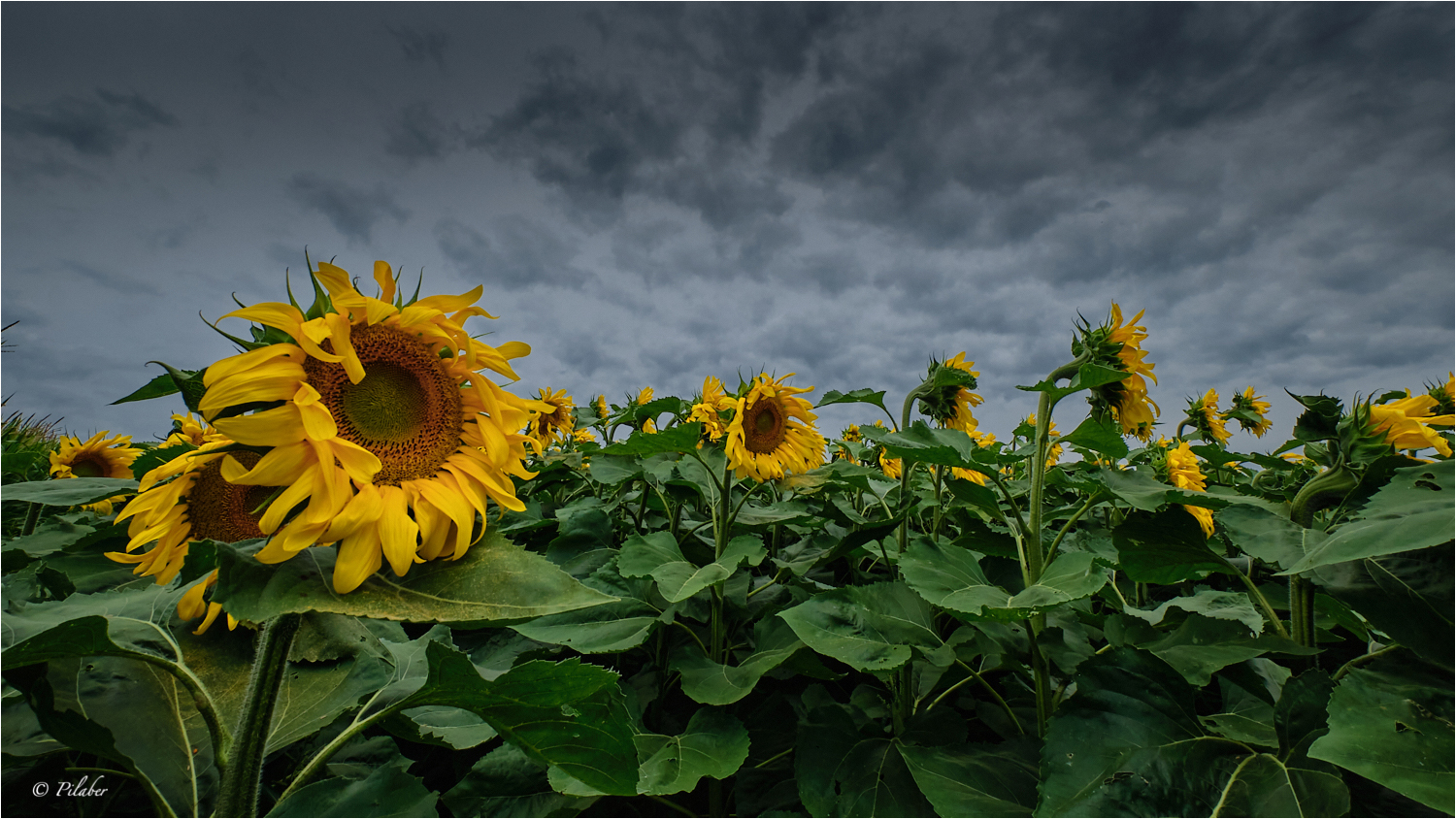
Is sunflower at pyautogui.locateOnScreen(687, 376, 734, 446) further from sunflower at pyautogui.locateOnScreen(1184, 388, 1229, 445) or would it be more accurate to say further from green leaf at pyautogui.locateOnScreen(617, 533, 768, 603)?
sunflower at pyautogui.locateOnScreen(1184, 388, 1229, 445)

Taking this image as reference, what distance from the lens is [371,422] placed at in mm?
1102

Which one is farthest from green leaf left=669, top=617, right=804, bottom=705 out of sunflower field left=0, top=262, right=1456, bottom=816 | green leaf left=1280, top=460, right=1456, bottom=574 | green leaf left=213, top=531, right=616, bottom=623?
green leaf left=1280, top=460, right=1456, bottom=574

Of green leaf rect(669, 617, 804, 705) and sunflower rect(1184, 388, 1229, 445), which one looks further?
sunflower rect(1184, 388, 1229, 445)

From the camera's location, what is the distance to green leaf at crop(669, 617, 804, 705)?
1.71m

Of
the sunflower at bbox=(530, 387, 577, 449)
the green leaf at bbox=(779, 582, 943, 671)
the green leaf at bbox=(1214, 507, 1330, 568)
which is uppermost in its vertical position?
the sunflower at bbox=(530, 387, 577, 449)

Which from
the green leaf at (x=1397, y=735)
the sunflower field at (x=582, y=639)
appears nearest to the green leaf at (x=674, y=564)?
the sunflower field at (x=582, y=639)

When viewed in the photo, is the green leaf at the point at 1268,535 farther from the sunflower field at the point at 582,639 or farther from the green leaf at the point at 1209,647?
the green leaf at the point at 1209,647

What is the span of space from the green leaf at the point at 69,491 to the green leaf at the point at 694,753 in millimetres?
1422

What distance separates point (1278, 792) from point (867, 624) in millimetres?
833

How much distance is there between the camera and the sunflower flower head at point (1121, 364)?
7.36 ft

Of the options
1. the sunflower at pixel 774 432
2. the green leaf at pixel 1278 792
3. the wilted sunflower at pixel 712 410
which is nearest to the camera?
the green leaf at pixel 1278 792

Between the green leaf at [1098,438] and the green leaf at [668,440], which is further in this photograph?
the green leaf at [668,440]

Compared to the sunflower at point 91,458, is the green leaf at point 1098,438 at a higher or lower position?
lower

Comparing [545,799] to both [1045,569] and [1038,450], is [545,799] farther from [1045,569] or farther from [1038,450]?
[1038,450]
